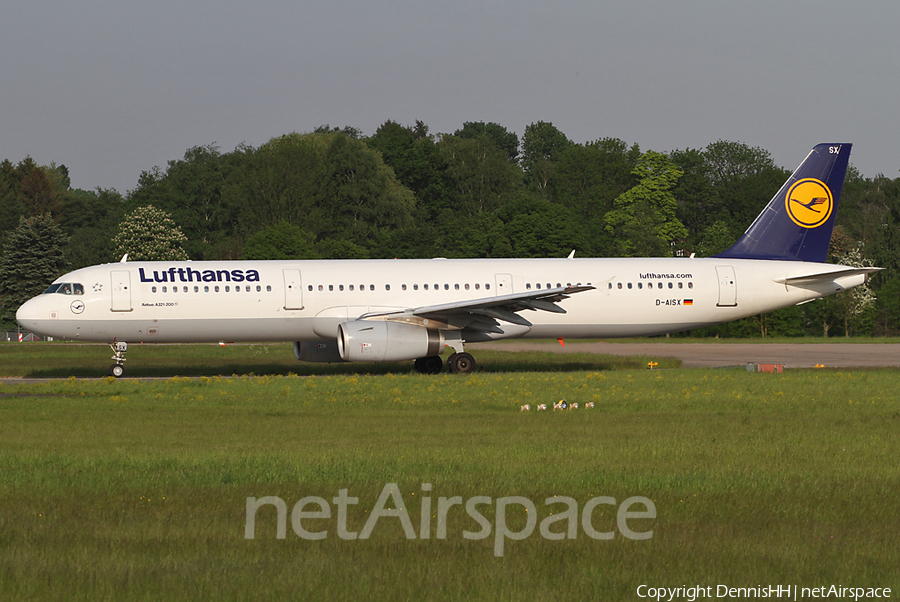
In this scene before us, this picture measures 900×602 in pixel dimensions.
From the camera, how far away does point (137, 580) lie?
6.31 metres

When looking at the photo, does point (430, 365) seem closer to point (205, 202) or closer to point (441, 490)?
point (441, 490)

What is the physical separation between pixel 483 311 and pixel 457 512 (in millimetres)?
16740

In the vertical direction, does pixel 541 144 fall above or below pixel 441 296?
above

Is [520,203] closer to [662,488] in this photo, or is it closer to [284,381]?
[284,381]

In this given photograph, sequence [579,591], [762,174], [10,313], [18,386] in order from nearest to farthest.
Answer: [579,591], [18,386], [10,313], [762,174]

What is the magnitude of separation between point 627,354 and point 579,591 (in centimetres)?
2945

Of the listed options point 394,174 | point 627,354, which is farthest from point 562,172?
point 627,354

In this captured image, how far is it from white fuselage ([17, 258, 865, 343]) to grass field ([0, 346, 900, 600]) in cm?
733

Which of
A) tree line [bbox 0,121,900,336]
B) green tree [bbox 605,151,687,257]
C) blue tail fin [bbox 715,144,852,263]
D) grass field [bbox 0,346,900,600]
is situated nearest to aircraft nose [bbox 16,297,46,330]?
grass field [bbox 0,346,900,600]

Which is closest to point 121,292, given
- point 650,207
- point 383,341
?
point 383,341

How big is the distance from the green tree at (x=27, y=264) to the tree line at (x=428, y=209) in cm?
9

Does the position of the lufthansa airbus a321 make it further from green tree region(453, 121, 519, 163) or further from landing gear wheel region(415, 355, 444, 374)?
green tree region(453, 121, 519, 163)

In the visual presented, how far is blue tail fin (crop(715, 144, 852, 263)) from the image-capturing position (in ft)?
93.9

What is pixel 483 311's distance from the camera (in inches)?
976
